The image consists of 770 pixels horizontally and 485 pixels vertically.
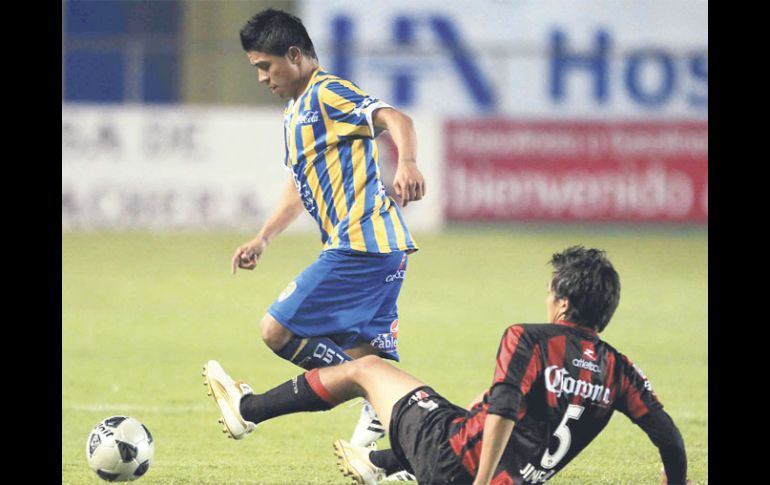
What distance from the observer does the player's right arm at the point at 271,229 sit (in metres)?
6.65

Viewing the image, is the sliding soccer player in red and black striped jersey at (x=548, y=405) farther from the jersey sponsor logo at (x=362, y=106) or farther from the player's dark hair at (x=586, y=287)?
the jersey sponsor logo at (x=362, y=106)

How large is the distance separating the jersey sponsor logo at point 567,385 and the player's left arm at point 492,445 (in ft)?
0.73

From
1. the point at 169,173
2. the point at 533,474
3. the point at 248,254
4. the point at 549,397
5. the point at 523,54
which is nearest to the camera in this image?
the point at 549,397

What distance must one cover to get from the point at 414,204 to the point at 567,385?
1249 cm

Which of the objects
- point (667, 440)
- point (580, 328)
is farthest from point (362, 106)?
point (667, 440)

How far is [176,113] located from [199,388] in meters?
9.53

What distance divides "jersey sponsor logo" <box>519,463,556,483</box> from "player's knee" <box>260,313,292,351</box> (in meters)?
1.49

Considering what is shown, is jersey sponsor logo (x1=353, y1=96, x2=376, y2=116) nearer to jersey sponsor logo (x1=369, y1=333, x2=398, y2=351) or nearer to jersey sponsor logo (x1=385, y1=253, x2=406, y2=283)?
jersey sponsor logo (x1=385, y1=253, x2=406, y2=283)

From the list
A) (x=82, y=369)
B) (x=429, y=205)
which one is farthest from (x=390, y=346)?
(x=429, y=205)

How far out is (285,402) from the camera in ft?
19.3

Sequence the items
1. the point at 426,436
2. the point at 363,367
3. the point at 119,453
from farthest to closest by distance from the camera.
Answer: the point at 119,453
the point at 363,367
the point at 426,436

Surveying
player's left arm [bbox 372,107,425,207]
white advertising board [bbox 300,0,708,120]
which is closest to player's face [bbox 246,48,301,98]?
player's left arm [bbox 372,107,425,207]

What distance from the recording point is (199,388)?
8359 millimetres

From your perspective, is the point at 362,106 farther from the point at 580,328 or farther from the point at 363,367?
the point at 580,328
